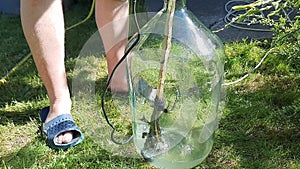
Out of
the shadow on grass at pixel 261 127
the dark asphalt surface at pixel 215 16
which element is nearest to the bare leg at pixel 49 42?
the shadow on grass at pixel 261 127

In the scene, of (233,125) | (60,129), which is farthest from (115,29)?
(233,125)

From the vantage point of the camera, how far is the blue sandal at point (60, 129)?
1.36 meters

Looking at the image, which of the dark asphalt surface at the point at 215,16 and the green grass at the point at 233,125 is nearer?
the green grass at the point at 233,125

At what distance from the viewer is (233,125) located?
142 centimetres

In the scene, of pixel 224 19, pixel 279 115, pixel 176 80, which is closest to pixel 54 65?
pixel 176 80

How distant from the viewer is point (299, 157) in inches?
49.9

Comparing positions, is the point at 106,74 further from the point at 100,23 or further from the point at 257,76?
the point at 257,76

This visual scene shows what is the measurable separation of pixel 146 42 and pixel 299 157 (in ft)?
1.67

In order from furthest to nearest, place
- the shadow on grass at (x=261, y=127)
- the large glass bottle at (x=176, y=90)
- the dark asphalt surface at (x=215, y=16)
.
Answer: the dark asphalt surface at (x=215, y=16) < the shadow on grass at (x=261, y=127) < the large glass bottle at (x=176, y=90)

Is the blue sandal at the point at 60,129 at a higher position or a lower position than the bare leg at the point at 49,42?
lower

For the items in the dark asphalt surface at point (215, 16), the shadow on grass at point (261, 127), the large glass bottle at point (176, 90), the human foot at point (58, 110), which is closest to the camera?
the large glass bottle at point (176, 90)

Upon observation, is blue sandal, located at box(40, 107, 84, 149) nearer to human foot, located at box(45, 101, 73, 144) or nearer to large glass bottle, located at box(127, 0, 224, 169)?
human foot, located at box(45, 101, 73, 144)

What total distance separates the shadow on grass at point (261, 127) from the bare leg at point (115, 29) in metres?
0.36

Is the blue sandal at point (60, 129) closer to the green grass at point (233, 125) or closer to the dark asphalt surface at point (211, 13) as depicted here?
the green grass at point (233, 125)
